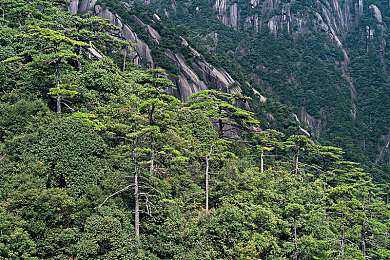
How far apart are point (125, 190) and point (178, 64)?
126 feet

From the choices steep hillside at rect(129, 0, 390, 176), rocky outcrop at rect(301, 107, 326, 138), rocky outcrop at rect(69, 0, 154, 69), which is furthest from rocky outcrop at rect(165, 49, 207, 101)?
rocky outcrop at rect(301, 107, 326, 138)

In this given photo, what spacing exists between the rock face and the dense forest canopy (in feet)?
69.4

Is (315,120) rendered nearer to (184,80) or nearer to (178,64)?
(178,64)

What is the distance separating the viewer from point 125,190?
55.0 feet

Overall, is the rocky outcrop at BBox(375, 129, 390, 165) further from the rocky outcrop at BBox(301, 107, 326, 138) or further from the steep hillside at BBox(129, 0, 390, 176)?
the rocky outcrop at BBox(301, 107, 326, 138)

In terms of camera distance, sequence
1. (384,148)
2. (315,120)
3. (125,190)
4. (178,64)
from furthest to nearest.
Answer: (315,120), (384,148), (178,64), (125,190)

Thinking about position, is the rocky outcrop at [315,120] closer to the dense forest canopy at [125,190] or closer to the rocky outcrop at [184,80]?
the rocky outcrop at [184,80]

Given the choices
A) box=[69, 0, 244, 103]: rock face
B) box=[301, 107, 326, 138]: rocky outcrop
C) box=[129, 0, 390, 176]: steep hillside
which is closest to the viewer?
box=[69, 0, 244, 103]: rock face

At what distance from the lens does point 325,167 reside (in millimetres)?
33875

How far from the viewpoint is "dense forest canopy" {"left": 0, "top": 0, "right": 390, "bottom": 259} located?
13797 mm

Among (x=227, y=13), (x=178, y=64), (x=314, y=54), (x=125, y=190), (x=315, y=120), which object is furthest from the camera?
(x=227, y=13)

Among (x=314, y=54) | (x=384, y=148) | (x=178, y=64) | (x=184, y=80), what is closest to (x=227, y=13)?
(x=314, y=54)

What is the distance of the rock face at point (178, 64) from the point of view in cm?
4825

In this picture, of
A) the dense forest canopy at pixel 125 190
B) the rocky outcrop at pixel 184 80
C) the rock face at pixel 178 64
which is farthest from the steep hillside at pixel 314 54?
the dense forest canopy at pixel 125 190
